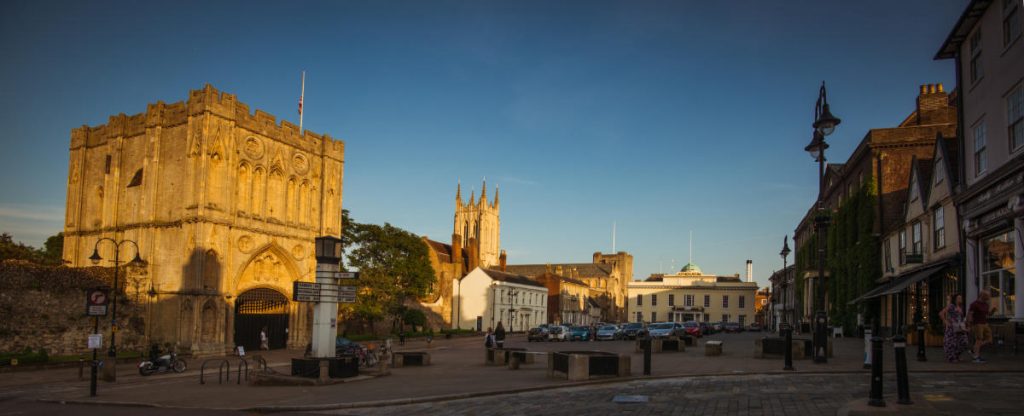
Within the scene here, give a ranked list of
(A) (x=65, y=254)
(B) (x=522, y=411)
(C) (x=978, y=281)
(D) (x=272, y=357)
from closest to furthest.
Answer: (B) (x=522, y=411), (C) (x=978, y=281), (D) (x=272, y=357), (A) (x=65, y=254)

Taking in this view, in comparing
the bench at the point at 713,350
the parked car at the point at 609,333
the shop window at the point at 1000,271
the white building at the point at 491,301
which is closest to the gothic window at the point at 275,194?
the parked car at the point at 609,333

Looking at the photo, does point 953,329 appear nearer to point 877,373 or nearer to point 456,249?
point 877,373

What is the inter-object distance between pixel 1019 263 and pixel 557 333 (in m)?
38.8

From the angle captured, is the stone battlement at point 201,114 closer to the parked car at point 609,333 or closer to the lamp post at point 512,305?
the parked car at point 609,333

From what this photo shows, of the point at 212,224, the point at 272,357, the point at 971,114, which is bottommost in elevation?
the point at 272,357

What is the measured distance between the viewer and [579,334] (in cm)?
5662

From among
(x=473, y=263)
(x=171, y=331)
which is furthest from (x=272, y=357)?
(x=473, y=263)

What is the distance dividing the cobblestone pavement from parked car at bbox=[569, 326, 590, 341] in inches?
A: 1560

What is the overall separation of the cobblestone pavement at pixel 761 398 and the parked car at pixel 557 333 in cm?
3885

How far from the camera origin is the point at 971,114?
22.8 m

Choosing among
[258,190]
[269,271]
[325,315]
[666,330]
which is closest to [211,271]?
[269,271]

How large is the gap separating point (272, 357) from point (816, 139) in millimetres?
27674

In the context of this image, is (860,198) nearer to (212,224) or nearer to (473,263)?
(212,224)

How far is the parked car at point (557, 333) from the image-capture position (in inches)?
2188
